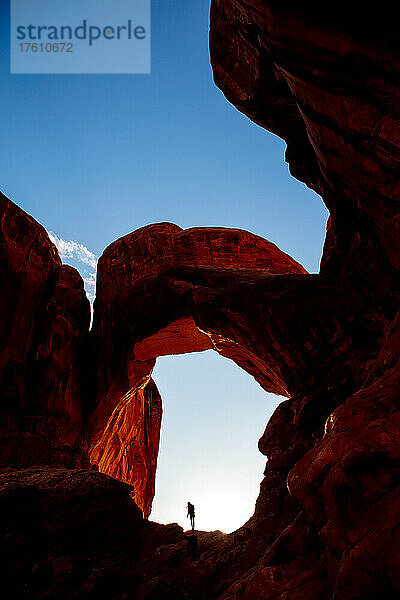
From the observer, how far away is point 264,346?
44.3 feet

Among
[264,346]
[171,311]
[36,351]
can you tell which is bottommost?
[264,346]

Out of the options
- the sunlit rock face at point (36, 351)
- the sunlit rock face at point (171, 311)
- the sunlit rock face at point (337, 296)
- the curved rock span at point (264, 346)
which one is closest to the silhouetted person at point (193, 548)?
the curved rock span at point (264, 346)

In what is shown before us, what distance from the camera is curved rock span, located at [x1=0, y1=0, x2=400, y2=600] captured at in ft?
17.9

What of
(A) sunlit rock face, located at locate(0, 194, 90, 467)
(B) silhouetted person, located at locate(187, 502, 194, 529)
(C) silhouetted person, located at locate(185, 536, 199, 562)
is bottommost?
(C) silhouetted person, located at locate(185, 536, 199, 562)

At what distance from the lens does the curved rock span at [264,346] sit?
5.46 meters

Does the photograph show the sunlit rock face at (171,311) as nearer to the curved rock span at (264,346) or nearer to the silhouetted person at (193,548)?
the curved rock span at (264,346)

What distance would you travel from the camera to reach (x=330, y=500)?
16.8 ft

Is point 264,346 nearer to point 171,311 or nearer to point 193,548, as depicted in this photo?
point 171,311

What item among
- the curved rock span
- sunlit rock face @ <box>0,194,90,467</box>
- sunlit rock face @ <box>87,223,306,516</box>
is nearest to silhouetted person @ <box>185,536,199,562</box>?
the curved rock span

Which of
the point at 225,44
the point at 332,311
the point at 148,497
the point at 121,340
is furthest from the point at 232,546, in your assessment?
the point at 148,497

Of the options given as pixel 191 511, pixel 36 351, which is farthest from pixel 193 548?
pixel 36 351

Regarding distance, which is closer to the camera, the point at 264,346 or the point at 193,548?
the point at 193,548

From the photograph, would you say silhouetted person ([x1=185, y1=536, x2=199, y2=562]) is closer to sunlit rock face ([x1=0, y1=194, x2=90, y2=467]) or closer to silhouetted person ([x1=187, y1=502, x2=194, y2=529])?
silhouetted person ([x1=187, y1=502, x2=194, y2=529])

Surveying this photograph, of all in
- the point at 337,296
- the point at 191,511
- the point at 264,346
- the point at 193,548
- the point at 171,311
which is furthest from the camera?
the point at 171,311
